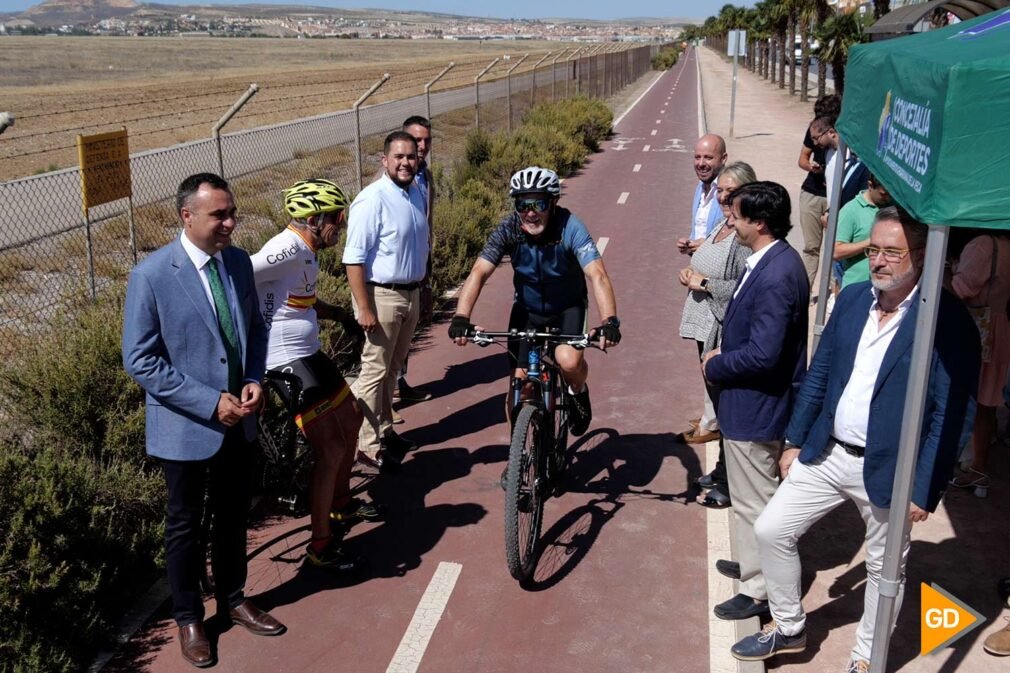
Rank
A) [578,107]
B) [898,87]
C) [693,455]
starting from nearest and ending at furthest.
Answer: [898,87], [693,455], [578,107]

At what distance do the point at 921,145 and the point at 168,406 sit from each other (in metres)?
3.10

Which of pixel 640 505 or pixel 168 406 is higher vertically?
pixel 168 406

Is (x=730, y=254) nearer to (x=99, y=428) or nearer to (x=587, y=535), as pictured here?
(x=587, y=535)

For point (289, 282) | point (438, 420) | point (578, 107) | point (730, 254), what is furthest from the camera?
point (578, 107)

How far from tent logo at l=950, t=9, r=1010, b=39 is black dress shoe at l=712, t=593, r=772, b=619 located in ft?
8.88

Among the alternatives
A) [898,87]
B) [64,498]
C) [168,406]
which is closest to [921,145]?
[898,87]

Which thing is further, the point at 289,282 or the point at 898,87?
the point at 289,282

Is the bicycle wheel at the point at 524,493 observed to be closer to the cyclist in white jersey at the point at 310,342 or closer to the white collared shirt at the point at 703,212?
the cyclist in white jersey at the point at 310,342

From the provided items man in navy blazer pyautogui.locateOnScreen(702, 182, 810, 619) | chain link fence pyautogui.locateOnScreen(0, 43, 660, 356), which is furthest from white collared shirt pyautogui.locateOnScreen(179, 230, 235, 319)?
chain link fence pyautogui.locateOnScreen(0, 43, 660, 356)

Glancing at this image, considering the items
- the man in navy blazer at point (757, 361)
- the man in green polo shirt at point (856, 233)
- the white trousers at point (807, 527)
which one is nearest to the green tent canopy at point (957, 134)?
the man in navy blazer at point (757, 361)

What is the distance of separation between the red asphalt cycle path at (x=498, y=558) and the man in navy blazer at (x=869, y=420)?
0.66m

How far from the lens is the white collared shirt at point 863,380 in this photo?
142 inches

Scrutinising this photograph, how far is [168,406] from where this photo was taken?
403cm

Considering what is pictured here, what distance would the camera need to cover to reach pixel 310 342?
5016 mm
